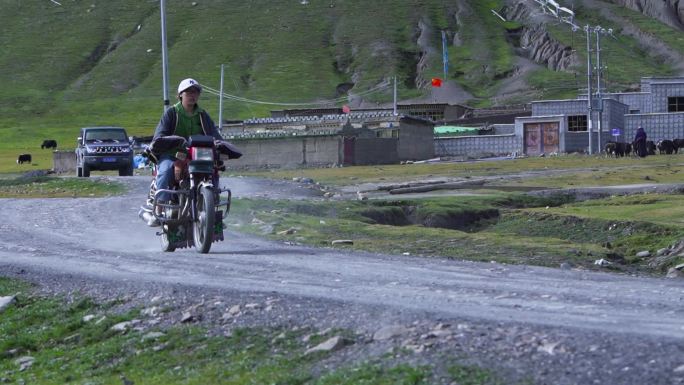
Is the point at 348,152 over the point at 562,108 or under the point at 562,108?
under

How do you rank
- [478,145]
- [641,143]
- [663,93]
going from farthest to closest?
1. [663,93]
2. [478,145]
3. [641,143]

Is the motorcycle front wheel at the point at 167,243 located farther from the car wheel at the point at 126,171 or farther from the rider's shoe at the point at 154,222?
the car wheel at the point at 126,171

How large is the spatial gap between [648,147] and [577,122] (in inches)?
467

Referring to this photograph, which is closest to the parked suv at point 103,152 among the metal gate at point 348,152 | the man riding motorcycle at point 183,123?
the metal gate at point 348,152

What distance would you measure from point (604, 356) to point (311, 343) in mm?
2505

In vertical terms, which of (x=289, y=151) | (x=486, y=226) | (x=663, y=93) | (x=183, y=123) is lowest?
(x=486, y=226)

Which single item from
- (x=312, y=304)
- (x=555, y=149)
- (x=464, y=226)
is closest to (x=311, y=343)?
(x=312, y=304)

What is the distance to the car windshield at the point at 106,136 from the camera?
162ft

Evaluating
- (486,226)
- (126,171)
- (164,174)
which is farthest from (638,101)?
(164,174)

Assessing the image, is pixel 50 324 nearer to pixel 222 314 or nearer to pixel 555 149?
pixel 222 314

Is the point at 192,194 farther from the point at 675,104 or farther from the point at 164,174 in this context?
the point at 675,104

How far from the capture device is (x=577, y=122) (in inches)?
3681

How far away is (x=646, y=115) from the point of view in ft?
304

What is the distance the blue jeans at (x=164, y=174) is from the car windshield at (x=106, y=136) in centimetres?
3296
